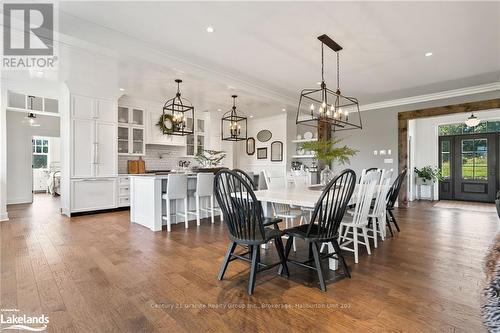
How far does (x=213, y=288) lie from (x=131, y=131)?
514cm

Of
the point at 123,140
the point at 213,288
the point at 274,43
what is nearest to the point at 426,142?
the point at 274,43

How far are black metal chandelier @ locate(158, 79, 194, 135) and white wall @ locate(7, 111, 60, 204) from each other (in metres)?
3.49

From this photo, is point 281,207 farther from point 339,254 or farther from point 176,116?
point 176,116

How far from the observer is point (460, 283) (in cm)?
210

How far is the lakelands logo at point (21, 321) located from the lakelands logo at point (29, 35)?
296cm

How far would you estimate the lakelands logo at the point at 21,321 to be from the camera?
1506 millimetres

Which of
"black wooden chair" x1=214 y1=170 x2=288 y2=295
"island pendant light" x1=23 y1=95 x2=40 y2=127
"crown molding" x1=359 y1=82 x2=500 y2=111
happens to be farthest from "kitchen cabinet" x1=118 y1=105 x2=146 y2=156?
"crown molding" x1=359 y1=82 x2=500 y2=111

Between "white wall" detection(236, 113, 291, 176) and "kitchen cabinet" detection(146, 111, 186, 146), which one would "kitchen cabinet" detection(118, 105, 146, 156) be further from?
"white wall" detection(236, 113, 291, 176)

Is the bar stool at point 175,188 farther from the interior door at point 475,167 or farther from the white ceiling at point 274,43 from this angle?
the interior door at point 475,167

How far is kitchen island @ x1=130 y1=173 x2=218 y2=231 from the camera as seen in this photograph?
3830mm

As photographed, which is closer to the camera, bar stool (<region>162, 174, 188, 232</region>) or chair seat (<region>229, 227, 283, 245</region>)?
chair seat (<region>229, 227, 283, 245</region>)

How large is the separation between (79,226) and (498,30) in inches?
255

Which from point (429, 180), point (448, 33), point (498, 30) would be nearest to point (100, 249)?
point (448, 33)

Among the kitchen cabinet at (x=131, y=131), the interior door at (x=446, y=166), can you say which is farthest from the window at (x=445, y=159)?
the kitchen cabinet at (x=131, y=131)
